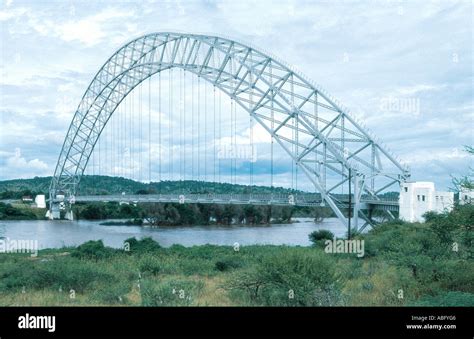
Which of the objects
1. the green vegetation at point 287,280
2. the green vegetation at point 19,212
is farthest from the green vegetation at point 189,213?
the green vegetation at point 287,280

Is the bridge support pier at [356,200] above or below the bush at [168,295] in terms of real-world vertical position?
above

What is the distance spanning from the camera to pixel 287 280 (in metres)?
6.68

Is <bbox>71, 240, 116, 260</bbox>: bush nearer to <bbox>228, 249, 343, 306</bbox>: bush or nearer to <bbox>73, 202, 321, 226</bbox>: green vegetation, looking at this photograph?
<bbox>228, 249, 343, 306</bbox>: bush

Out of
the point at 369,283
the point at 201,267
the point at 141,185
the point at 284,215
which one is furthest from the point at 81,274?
the point at 141,185

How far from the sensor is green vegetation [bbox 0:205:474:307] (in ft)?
20.9

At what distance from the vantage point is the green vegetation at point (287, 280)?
20.9 ft

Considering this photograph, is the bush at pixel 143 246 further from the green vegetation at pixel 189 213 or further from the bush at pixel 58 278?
the green vegetation at pixel 189 213

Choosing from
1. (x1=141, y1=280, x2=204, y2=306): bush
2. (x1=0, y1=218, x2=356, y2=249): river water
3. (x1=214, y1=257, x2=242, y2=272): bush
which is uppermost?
(x1=141, y1=280, x2=204, y2=306): bush

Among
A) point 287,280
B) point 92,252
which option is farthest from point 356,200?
point 287,280

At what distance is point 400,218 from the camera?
2069cm

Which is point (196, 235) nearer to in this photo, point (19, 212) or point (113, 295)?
point (19, 212)

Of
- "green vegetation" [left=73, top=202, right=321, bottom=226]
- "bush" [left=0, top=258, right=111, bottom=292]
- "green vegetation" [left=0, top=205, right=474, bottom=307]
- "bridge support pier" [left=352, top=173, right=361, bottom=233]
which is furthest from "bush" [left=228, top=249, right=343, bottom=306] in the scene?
"green vegetation" [left=73, top=202, right=321, bottom=226]
